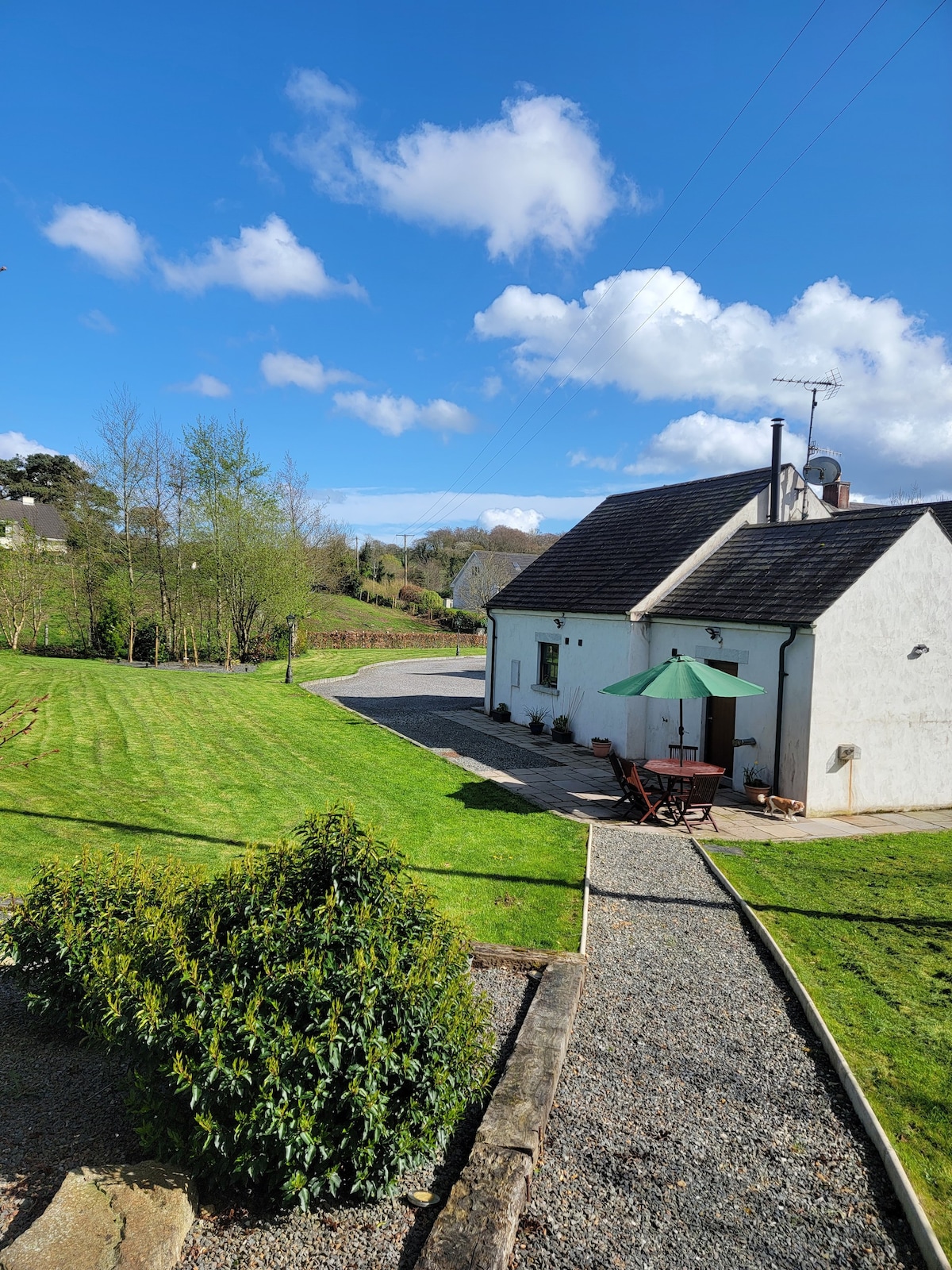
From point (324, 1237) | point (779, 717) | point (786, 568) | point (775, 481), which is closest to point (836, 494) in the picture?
point (775, 481)

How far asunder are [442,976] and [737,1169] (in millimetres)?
2033

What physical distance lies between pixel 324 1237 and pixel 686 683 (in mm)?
9239

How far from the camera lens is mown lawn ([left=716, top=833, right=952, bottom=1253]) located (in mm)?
4777

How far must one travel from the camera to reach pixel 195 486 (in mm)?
32688

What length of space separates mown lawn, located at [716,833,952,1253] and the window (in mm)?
9012

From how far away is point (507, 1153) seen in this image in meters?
3.95

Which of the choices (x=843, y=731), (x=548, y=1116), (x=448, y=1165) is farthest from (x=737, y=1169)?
(x=843, y=731)

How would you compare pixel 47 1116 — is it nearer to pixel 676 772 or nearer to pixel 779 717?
pixel 676 772

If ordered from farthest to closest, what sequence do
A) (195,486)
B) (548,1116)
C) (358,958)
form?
(195,486) → (548,1116) → (358,958)

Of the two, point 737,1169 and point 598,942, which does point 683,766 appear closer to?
point 598,942

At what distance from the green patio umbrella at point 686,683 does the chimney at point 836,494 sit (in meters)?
13.9

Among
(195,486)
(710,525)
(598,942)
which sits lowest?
(598,942)

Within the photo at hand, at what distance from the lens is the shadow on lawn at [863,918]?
8.15 m

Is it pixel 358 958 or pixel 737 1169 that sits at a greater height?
pixel 358 958
